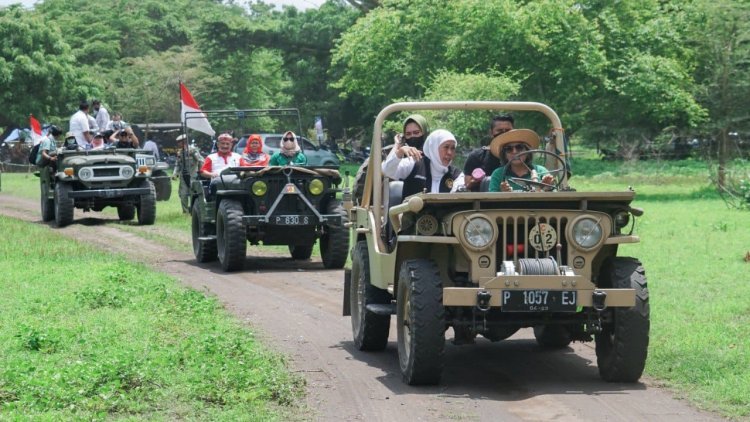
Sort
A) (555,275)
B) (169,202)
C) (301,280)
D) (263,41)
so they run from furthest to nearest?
1. (263,41)
2. (169,202)
3. (301,280)
4. (555,275)

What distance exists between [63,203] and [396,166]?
47.0 ft

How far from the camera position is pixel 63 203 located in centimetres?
2284

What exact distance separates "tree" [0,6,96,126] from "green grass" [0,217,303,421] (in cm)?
4379

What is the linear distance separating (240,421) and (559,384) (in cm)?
245

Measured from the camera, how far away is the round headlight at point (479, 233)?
820 cm

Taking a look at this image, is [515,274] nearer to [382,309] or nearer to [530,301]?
[530,301]

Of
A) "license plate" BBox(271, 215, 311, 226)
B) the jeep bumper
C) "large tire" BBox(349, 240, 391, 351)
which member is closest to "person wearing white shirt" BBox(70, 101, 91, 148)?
the jeep bumper

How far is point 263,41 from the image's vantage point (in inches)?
2276

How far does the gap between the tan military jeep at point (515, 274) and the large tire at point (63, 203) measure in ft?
49.4

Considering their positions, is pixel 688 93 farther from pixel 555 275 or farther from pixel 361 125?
pixel 361 125

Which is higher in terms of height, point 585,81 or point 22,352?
point 585,81

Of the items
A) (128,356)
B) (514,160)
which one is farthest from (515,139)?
(128,356)

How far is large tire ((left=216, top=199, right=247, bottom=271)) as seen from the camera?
15.9 m


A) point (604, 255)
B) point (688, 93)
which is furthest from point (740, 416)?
point (688, 93)
